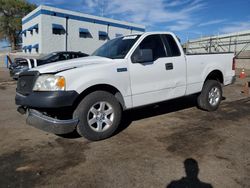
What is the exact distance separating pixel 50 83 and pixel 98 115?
0.96m

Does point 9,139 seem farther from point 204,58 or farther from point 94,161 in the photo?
point 204,58

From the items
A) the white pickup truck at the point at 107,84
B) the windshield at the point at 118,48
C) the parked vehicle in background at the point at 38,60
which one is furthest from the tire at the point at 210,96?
the parked vehicle in background at the point at 38,60

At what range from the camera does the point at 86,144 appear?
4.07m

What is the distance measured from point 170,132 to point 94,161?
1.80 meters

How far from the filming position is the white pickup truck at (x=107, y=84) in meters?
3.78

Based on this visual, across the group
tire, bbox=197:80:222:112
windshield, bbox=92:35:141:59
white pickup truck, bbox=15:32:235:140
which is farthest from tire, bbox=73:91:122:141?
tire, bbox=197:80:222:112

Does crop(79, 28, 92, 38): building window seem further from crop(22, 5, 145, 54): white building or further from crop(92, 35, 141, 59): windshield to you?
crop(92, 35, 141, 59): windshield

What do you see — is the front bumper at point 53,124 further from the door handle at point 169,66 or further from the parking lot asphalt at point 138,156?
the door handle at point 169,66

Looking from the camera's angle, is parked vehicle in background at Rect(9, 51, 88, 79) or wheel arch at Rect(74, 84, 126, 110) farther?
parked vehicle in background at Rect(9, 51, 88, 79)

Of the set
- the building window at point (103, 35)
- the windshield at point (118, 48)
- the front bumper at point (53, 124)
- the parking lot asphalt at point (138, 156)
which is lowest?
the parking lot asphalt at point (138, 156)

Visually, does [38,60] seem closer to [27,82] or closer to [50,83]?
[27,82]

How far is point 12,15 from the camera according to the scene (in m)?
45.3

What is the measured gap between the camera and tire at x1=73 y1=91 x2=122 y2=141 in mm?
3938

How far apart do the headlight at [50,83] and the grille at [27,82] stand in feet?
0.50
